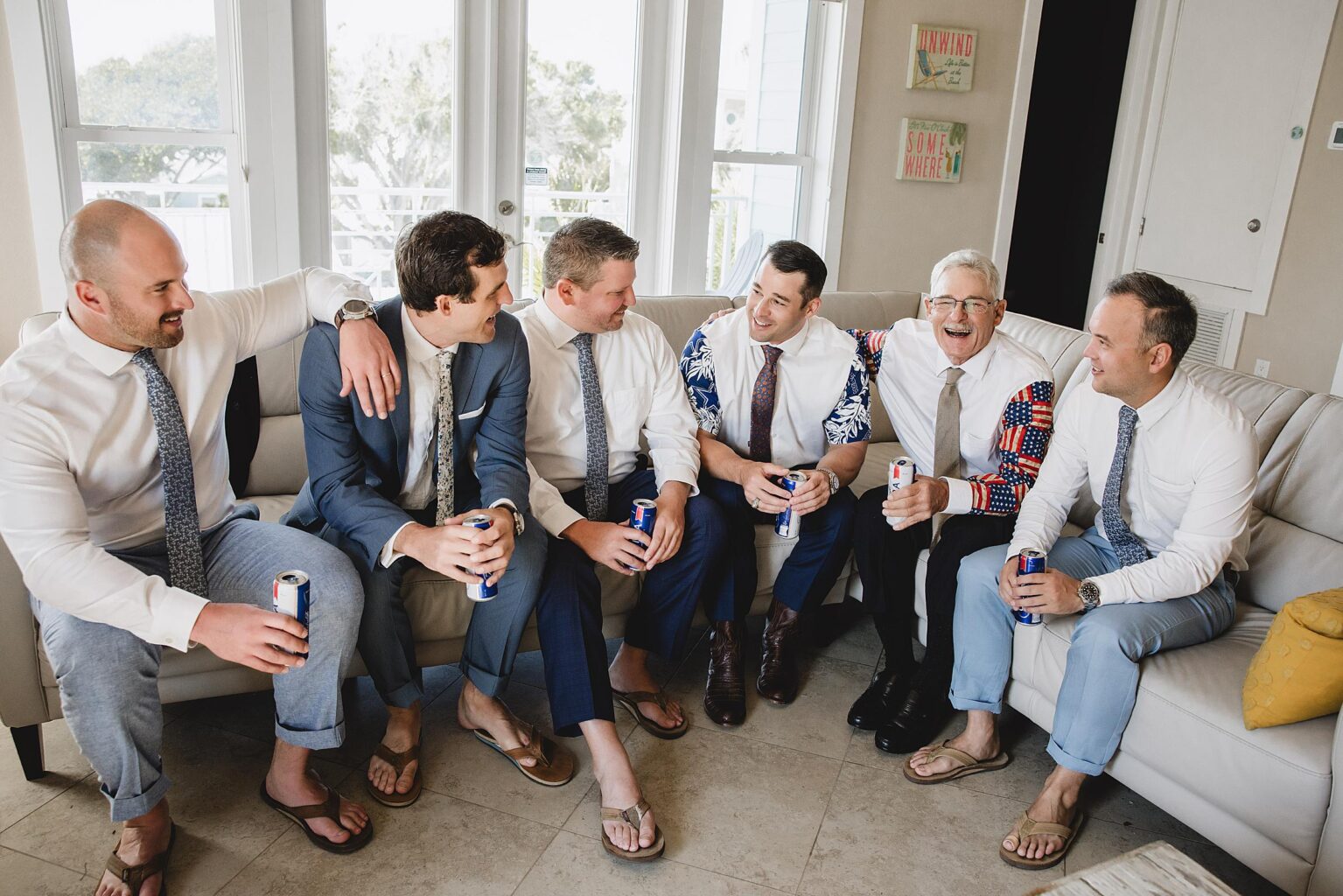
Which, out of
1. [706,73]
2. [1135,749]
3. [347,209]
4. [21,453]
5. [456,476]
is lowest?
[1135,749]

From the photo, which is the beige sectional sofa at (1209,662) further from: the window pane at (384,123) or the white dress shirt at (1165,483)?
the window pane at (384,123)

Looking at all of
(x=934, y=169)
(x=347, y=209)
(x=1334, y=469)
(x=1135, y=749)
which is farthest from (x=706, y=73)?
(x=1135, y=749)

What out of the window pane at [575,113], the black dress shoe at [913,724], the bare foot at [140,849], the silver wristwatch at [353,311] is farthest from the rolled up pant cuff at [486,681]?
the window pane at [575,113]

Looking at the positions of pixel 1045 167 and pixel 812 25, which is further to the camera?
pixel 1045 167

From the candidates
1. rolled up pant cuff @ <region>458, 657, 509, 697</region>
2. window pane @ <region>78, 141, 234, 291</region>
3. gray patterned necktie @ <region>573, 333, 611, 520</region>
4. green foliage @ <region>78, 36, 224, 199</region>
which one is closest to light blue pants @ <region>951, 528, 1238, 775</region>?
gray patterned necktie @ <region>573, 333, 611, 520</region>

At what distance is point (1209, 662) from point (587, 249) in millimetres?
1512

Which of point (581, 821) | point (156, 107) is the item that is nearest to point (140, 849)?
point (581, 821)

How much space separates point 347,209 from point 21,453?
6.53 ft

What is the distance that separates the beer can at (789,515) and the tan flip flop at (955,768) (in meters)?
0.57

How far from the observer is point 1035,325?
3.10 m

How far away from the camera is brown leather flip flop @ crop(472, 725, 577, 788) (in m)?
2.17

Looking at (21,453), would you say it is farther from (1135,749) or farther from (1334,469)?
(1334,469)

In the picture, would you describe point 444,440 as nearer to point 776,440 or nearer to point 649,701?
point 649,701

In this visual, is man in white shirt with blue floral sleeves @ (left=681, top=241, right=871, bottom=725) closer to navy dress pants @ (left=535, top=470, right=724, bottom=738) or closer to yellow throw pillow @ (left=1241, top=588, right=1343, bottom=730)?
navy dress pants @ (left=535, top=470, right=724, bottom=738)
